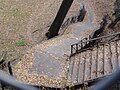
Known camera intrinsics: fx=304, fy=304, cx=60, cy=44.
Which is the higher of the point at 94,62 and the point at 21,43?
the point at 21,43

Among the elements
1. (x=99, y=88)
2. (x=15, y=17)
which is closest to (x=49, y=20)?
(x=15, y=17)

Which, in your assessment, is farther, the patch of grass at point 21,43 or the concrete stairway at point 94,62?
the patch of grass at point 21,43

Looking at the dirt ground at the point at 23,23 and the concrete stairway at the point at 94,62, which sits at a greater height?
the dirt ground at the point at 23,23

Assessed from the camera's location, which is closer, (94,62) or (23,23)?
(94,62)

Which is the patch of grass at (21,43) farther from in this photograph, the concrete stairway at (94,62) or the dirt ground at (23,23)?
the concrete stairway at (94,62)

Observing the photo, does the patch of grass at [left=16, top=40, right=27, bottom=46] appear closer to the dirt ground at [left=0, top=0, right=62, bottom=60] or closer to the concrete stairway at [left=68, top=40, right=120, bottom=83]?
the dirt ground at [left=0, top=0, right=62, bottom=60]

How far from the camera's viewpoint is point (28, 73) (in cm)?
1155

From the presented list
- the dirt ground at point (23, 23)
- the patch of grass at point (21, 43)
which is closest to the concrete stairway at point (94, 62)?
the dirt ground at point (23, 23)

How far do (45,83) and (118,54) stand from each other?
106 inches

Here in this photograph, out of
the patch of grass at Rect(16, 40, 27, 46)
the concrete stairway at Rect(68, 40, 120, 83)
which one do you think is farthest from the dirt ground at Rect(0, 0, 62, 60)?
the concrete stairway at Rect(68, 40, 120, 83)

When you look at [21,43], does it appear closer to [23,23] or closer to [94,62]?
[23,23]

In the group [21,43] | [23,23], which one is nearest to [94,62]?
[21,43]

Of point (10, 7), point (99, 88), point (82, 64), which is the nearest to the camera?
point (99, 88)

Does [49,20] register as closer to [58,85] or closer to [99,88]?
[58,85]
